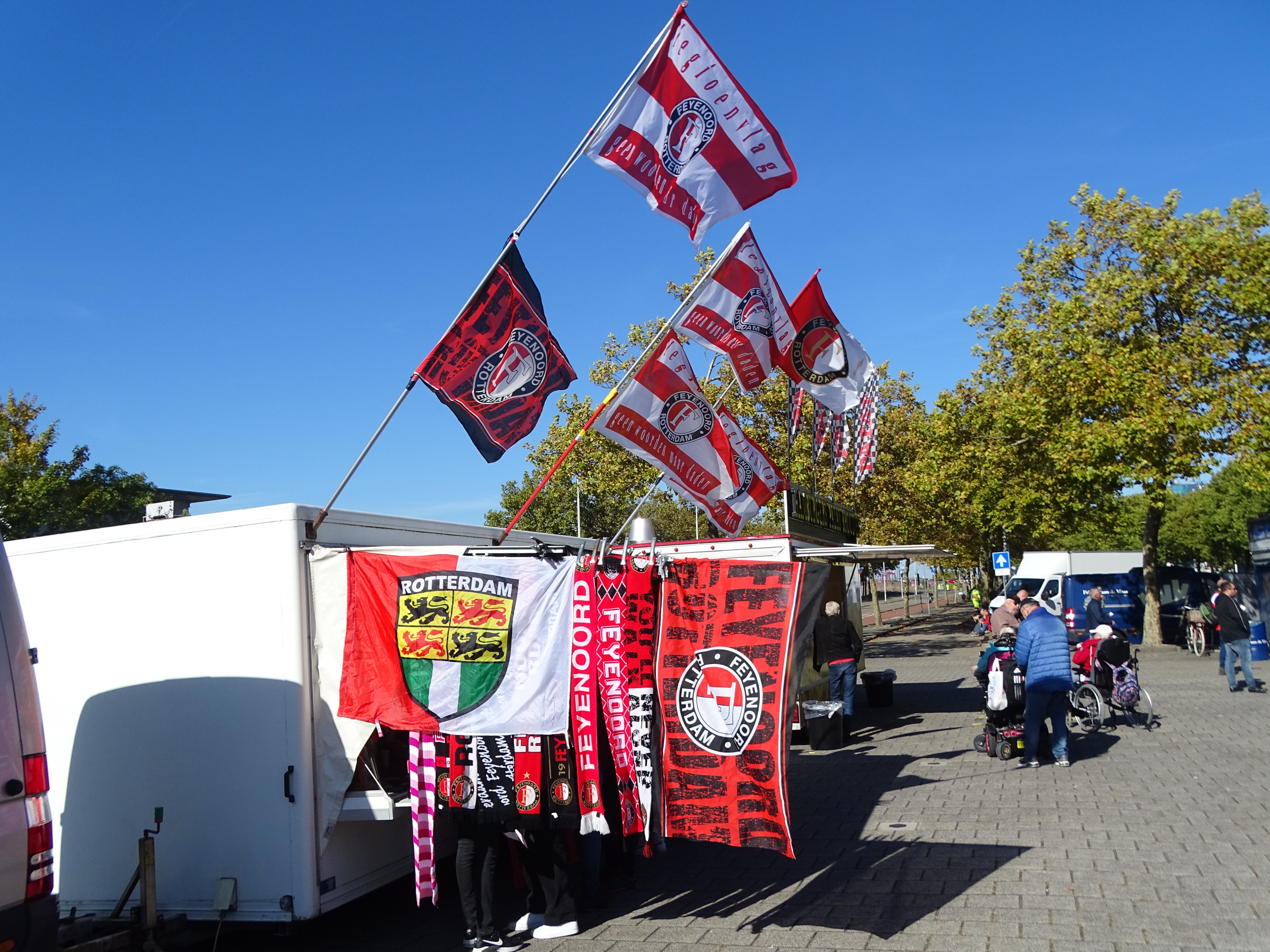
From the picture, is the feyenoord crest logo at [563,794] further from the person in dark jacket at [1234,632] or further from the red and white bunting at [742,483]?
the person in dark jacket at [1234,632]

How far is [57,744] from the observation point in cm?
641

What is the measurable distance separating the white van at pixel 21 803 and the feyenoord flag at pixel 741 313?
636cm

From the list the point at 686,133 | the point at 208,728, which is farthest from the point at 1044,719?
the point at 208,728

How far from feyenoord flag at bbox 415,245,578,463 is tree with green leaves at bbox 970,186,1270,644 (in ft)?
69.4

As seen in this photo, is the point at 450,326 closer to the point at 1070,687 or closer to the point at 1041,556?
the point at 1070,687

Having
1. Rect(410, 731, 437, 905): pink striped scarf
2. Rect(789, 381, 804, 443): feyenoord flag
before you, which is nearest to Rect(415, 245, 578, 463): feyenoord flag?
Rect(410, 731, 437, 905): pink striped scarf

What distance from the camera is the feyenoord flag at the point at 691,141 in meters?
8.02

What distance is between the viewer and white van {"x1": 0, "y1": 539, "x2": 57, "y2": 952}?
3852 millimetres

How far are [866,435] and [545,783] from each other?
31.3 ft

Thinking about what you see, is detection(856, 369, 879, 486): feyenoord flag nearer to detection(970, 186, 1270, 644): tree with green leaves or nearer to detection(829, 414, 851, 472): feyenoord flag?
detection(829, 414, 851, 472): feyenoord flag

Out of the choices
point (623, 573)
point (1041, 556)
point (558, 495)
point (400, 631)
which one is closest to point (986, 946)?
point (623, 573)

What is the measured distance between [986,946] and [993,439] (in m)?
25.5

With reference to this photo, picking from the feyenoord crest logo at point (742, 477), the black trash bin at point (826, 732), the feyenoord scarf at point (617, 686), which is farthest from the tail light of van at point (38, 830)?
the black trash bin at point (826, 732)

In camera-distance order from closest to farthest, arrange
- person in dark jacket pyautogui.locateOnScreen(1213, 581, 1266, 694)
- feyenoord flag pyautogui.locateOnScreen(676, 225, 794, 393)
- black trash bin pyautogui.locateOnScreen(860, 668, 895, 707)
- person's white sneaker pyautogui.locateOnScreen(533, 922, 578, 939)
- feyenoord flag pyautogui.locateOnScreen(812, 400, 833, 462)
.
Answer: person's white sneaker pyautogui.locateOnScreen(533, 922, 578, 939), feyenoord flag pyautogui.locateOnScreen(676, 225, 794, 393), feyenoord flag pyautogui.locateOnScreen(812, 400, 833, 462), person in dark jacket pyautogui.locateOnScreen(1213, 581, 1266, 694), black trash bin pyautogui.locateOnScreen(860, 668, 895, 707)
